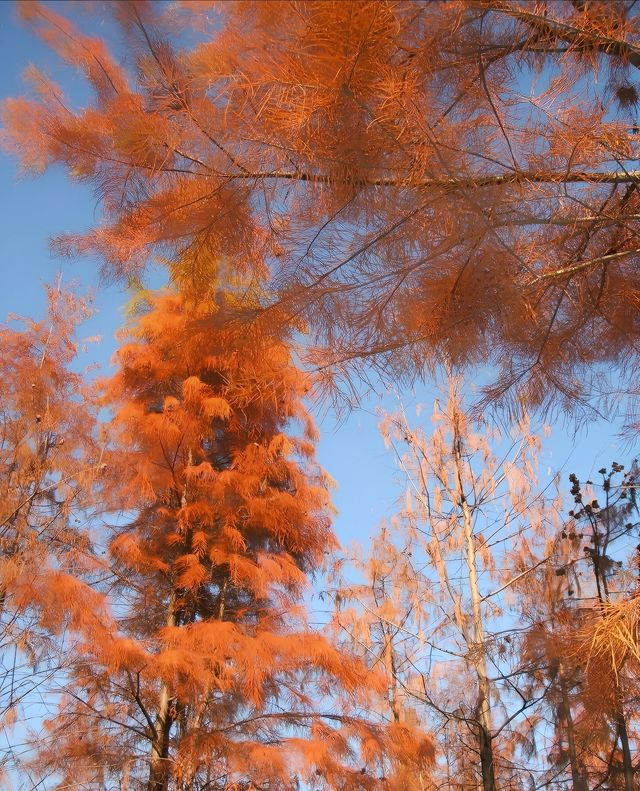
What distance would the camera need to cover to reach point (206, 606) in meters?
6.39

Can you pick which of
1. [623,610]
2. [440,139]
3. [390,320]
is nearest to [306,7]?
[440,139]

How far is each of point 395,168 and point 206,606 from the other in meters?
4.82

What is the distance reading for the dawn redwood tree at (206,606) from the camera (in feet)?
16.4

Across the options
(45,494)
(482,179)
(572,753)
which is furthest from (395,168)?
(572,753)

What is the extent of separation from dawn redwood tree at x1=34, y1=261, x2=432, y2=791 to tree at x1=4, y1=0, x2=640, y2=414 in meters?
0.84

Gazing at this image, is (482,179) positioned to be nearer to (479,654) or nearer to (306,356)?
(306,356)

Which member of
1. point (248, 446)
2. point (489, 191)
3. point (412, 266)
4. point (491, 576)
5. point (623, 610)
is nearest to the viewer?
point (489, 191)

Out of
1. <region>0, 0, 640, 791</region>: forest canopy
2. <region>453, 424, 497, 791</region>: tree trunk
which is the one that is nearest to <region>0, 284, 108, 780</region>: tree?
<region>0, 0, 640, 791</region>: forest canopy

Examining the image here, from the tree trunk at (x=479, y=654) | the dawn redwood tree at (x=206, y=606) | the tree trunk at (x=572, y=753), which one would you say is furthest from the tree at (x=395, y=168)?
the tree trunk at (x=572, y=753)

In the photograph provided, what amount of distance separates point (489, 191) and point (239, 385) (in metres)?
1.51

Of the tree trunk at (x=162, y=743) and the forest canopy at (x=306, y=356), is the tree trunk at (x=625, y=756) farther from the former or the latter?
the tree trunk at (x=162, y=743)

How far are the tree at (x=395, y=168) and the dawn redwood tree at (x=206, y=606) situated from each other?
837 mm

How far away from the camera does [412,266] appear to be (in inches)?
113

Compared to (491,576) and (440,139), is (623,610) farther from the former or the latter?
(491,576)
